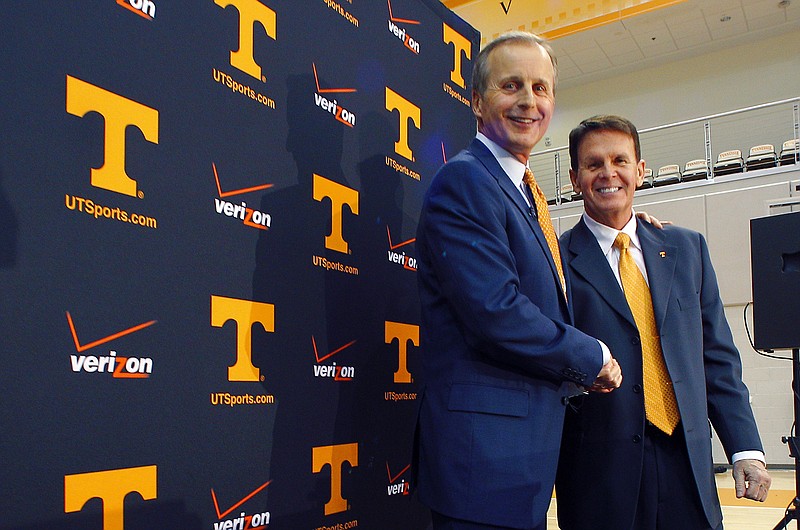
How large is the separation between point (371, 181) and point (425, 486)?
108cm

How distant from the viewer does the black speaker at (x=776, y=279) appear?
3.32 m

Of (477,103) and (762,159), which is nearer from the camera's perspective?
(477,103)

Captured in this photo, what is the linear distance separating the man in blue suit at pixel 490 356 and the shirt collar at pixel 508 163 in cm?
4

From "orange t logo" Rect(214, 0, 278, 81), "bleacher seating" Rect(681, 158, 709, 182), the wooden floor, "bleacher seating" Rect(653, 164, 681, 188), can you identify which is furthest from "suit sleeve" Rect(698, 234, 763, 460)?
"bleacher seating" Rect(653, 164, 681, 188)

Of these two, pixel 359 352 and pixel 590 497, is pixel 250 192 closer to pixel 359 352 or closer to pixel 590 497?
pixel 359 352

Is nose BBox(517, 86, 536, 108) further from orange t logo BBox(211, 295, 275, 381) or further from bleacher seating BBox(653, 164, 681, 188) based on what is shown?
bleacher seating BBox(653, 164, 681, 188)

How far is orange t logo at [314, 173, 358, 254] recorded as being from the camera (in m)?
2.07

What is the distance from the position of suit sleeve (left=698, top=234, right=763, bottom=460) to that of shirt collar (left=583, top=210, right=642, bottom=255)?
0.21m

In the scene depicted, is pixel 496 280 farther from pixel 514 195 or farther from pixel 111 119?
pixel 111 119

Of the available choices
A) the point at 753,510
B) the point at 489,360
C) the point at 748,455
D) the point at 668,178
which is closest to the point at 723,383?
the point at 748,455

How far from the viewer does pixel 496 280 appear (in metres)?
1.48

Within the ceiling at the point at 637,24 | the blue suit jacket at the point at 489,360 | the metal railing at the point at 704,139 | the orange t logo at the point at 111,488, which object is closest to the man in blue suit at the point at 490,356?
the blue suit jacket at the point at 489,360

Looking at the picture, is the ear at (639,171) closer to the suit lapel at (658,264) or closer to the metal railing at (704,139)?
the suit lapel at (658,264)

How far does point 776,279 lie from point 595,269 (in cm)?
193
